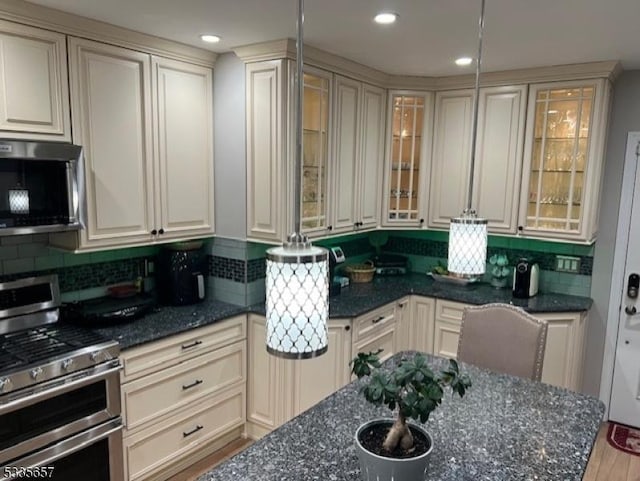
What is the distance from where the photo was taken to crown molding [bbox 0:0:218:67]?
2156 millimetres

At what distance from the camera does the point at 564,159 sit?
334cm

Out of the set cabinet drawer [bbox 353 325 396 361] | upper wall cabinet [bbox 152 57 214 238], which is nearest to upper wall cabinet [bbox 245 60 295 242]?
upper wall cabinet [bbox 152 57 214 238]

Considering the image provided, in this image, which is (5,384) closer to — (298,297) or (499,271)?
(298,297)

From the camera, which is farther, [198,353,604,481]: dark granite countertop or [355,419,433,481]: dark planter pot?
[198,353,604,481]: dark granite countertop

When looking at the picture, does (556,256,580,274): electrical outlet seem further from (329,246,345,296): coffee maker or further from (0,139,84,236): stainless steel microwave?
(0,139,84,236): stainless steel microwave

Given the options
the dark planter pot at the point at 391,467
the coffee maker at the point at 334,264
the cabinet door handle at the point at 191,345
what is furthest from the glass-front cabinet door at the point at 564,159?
the dark planter pot at the point at 391,467

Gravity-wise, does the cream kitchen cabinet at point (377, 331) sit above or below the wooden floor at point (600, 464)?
above

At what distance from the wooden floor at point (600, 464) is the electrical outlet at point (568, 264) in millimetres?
1228

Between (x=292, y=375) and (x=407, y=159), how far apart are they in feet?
6.40

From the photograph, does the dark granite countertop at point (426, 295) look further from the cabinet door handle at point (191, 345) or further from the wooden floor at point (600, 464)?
the wooden floor at point (600, 464)

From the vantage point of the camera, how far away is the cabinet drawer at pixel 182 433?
101 inches

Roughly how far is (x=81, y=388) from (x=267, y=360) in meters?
1.16

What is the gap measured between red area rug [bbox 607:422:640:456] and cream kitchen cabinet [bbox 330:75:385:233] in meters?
2.29

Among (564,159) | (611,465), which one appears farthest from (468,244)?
(611,465)
